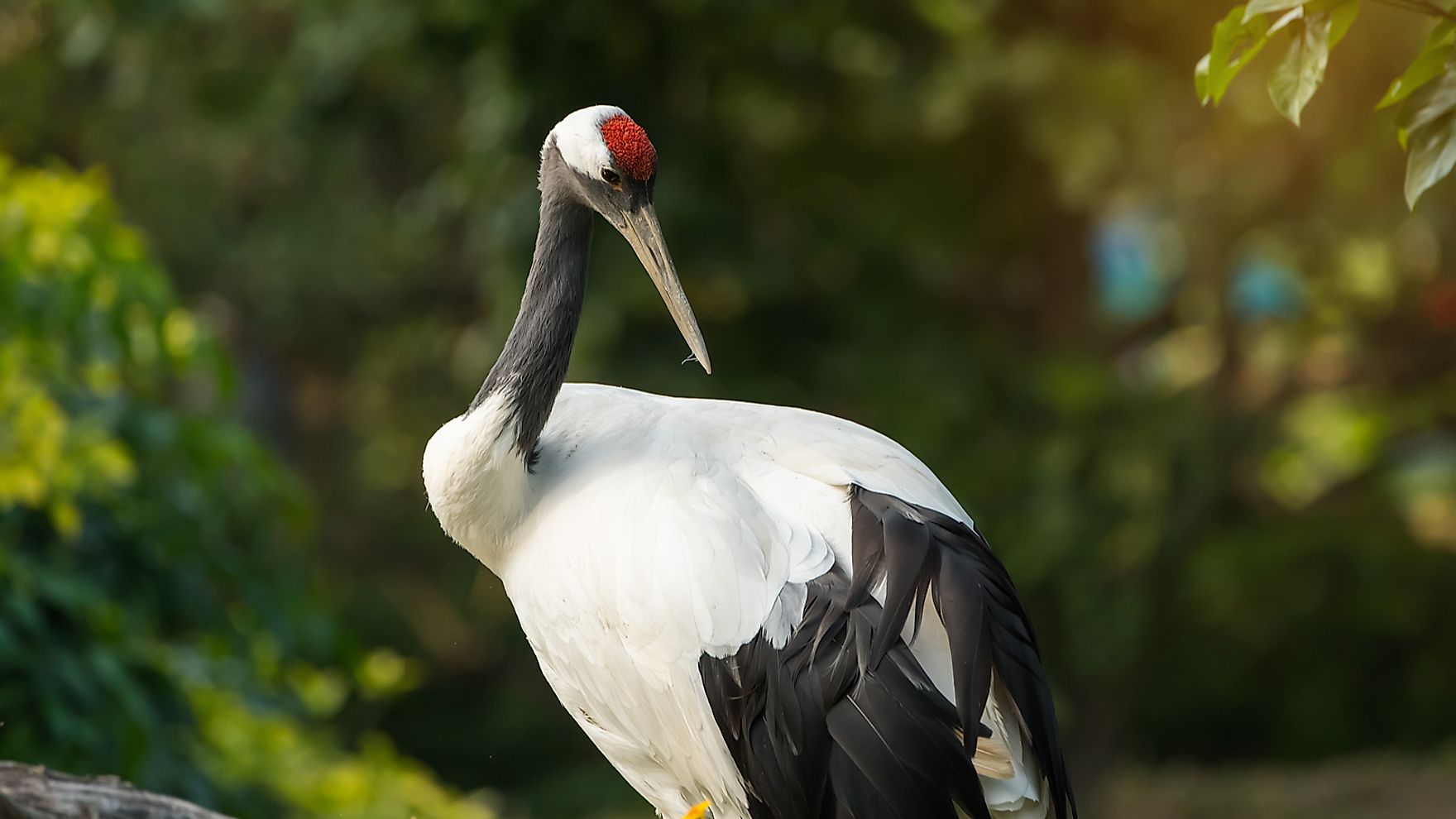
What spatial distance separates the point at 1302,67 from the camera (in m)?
2.06

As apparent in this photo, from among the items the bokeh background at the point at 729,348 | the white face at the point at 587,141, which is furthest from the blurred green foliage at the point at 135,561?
the white face at the point at 587,141

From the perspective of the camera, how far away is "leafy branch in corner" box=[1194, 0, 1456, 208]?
202cm

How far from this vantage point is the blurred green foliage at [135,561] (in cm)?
329

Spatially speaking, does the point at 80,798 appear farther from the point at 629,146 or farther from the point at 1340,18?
the point at 1340,18

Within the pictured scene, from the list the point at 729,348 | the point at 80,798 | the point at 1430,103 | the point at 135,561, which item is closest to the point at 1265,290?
the point at 729,348

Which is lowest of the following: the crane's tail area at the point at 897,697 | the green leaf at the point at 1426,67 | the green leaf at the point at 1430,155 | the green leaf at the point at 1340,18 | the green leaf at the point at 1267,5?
the crane's tail area at the point at 897,697

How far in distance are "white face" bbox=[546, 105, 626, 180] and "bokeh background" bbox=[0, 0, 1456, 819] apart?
1187mm

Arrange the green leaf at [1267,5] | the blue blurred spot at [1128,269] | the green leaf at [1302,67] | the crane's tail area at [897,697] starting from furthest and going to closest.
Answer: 1. the blue blurred spot at [1128,269]
2. the crane's tail area at [897,697]
3. the green leaf at [1302,67]
4. the green leaf at [1267,5]

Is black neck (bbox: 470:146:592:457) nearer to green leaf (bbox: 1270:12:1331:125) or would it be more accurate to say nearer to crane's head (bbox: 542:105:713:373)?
crane's head (bbox: 542:105:713:373)

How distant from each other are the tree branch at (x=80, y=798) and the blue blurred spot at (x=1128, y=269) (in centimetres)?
524

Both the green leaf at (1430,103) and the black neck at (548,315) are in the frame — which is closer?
the green leaf at (1430,103)

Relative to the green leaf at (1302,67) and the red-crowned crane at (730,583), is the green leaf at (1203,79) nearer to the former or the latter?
the green leaf at (1302,67)

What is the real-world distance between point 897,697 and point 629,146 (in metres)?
1.07

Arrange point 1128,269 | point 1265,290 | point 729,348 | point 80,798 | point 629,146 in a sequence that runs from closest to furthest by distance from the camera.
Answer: point 80,798 < point 629,146 < point 729,348 < point 1265,290 < point 1128,269
